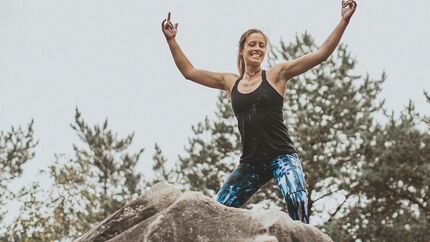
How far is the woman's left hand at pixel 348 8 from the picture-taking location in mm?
4672

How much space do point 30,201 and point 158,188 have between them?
1592 cm

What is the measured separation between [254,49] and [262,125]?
66 cm

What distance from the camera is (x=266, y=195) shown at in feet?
57.8

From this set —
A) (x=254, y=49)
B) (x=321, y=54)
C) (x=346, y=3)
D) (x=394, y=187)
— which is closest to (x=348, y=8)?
(x=346, y=3)

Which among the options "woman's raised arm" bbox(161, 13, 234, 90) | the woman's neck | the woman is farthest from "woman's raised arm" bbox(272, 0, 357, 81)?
"woman's raised arm" bbox(161, 13, 234, 90)

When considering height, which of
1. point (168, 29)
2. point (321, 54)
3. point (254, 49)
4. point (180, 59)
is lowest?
point (321, 54)

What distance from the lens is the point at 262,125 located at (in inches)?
180

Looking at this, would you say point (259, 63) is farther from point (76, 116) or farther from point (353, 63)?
point (76, 116)

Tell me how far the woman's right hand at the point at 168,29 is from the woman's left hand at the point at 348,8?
A: 52.6 inches

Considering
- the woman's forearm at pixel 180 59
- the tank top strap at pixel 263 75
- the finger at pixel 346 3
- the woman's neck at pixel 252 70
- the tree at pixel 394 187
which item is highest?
the woman's forearm at pixel 180 59

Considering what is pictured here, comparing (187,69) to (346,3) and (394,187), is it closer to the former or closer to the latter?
(346,3)

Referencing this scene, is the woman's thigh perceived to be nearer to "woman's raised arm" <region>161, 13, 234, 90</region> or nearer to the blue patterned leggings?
the blue patterned leggings

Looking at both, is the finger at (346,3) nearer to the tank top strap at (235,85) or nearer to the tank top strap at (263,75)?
the tank top strap at (263,75)

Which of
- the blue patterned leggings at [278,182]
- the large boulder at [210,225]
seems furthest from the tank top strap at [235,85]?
the large boulder at [210,225]
